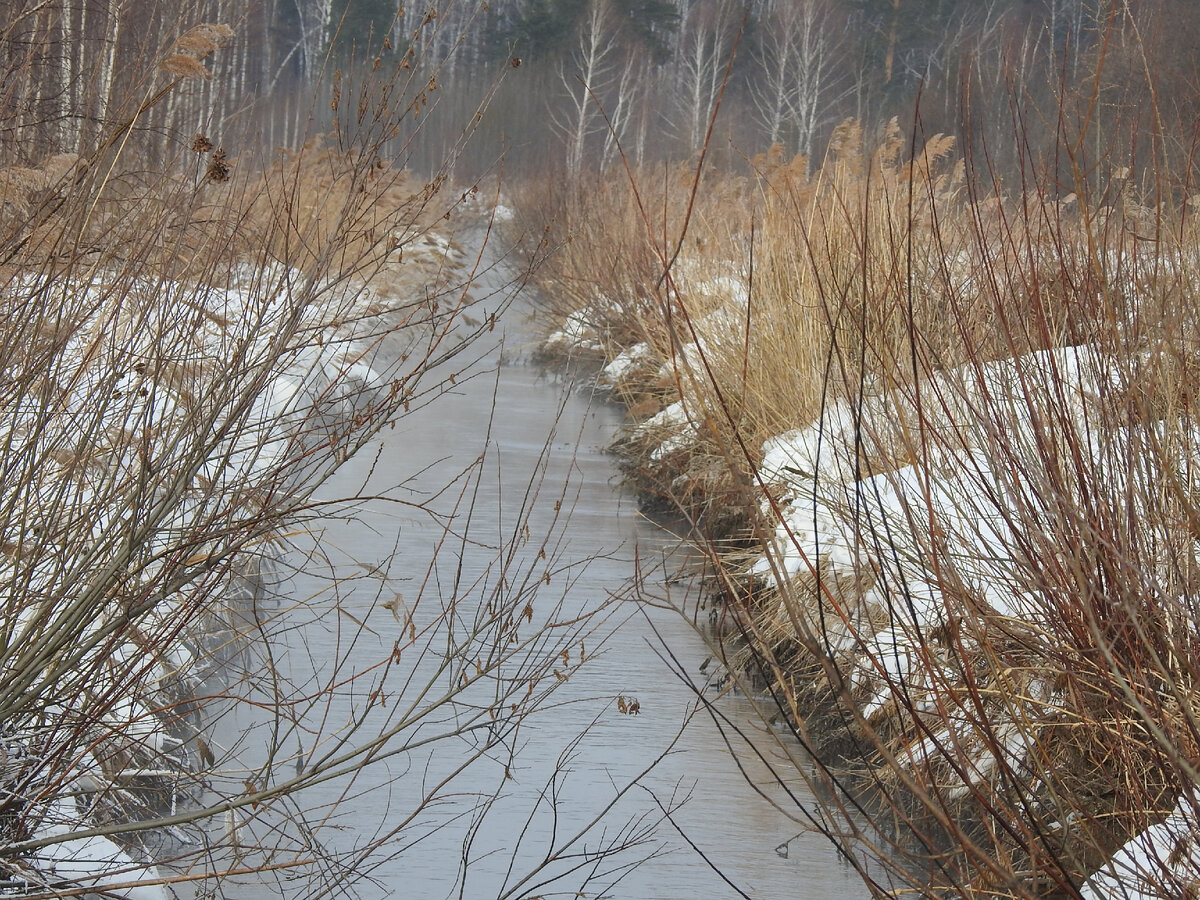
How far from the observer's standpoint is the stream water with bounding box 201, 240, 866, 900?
10.3 ft

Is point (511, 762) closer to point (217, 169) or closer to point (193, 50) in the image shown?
point (217, 169)

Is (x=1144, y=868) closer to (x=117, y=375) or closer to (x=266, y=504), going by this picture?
(x=266, y=504)

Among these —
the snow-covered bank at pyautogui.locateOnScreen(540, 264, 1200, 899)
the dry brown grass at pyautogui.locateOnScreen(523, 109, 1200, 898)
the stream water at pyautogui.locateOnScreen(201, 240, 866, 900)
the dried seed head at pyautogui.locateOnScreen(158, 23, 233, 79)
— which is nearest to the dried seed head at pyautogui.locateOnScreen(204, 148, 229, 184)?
the dried seed head at pyautogui.locateOnScreen(158, 23, 233, 79)

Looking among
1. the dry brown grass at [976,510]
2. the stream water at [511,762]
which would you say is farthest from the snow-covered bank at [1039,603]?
the stream water at [511,762]

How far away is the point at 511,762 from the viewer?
143 inches

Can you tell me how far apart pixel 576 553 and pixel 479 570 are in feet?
1.94

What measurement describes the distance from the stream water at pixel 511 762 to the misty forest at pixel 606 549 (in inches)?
0.9

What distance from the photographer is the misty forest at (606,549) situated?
2277 millimetres

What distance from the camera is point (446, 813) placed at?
3742mm

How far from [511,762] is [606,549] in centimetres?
299

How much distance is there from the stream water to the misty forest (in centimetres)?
2

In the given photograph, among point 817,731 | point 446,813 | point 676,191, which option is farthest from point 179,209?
point 676,191

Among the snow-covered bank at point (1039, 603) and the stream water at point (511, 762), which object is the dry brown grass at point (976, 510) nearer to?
the snow-covered bank at point (1039, 603)

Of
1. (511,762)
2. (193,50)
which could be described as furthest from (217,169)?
(511,762)
